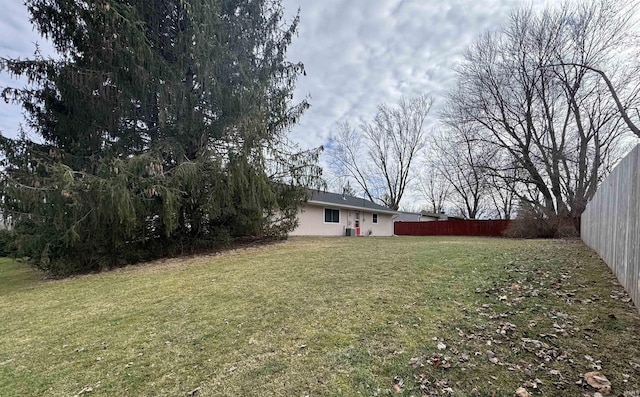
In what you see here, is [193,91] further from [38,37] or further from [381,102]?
[381,102]

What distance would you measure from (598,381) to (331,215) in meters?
16.9

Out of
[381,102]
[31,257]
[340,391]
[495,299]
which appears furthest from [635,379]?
[381,102]

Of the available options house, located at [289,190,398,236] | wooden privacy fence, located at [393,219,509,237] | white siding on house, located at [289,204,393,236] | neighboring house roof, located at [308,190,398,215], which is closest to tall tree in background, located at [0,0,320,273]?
white siding on house, located at [289,204,393,236]

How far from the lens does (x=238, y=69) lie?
991 cm

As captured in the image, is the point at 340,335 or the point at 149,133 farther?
the point at 149,133

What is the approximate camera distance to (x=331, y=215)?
19031 mm

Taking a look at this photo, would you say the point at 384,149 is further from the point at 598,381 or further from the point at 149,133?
the point at 598,381

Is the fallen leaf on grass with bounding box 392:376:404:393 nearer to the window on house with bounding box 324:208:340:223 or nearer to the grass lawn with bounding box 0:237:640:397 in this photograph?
the grass lawn with bounding box 0:237:640:397

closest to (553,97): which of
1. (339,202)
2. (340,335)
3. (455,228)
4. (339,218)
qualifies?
(455,228)

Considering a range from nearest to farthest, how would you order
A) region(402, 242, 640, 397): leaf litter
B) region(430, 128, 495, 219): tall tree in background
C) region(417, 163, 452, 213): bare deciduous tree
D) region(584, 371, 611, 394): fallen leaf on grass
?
region(584, 371, 611, 394): fallen leaf on grass < region(402, 242, 640, 397): leaf litter < region(430, 128, 495, 219): tall tree in background < region(417, 163, 452, 213): bare deciduous tree

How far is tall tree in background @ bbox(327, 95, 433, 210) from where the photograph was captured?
29359 millimetres

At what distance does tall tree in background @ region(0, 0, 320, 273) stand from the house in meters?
5.50

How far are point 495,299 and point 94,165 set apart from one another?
9393mm

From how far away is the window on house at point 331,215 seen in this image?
1862cm
